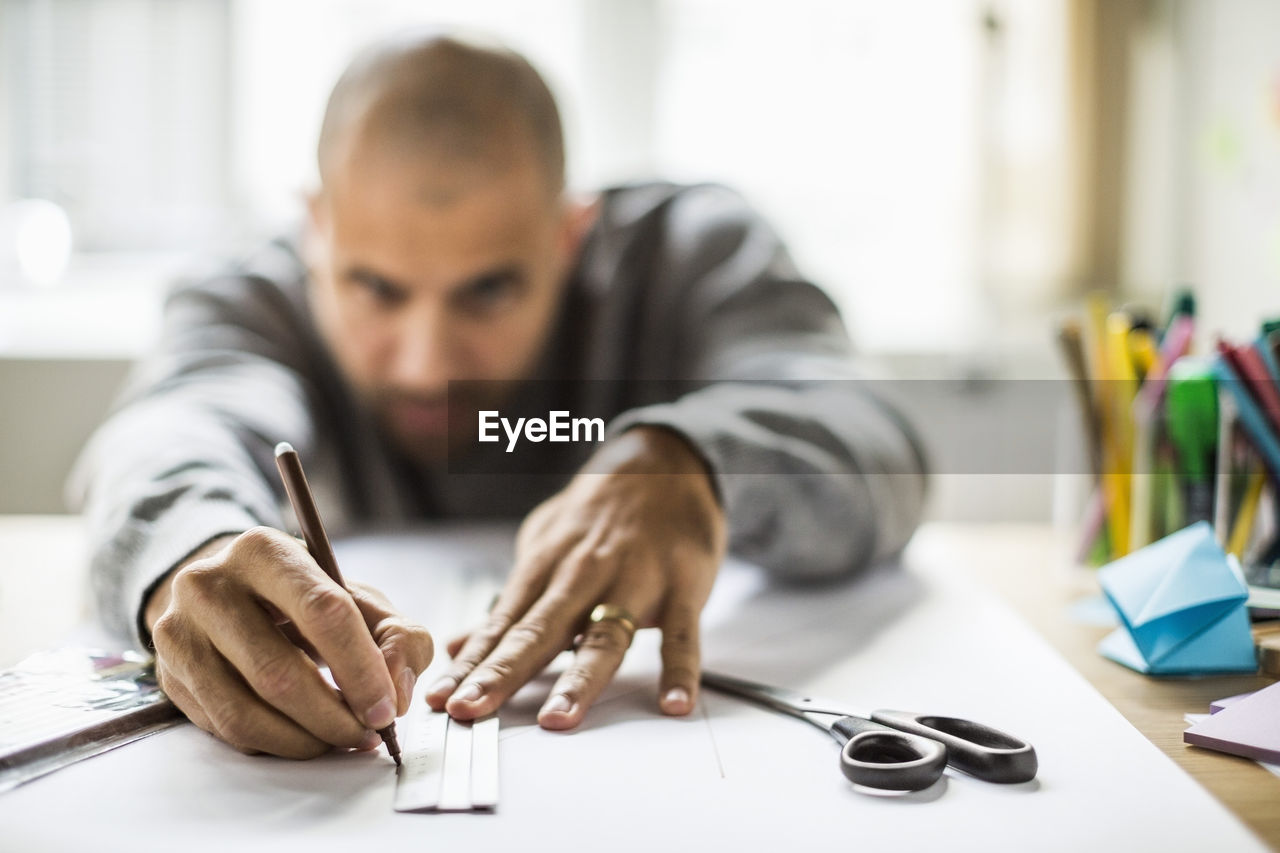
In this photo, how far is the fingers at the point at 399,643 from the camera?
1.42ft

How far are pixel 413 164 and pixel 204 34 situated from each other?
1.40 metres

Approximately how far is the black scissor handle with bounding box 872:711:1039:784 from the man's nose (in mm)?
504

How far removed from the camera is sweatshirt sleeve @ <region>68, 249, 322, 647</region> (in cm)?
57

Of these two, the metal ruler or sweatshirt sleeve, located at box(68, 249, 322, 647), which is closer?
the metal ruler

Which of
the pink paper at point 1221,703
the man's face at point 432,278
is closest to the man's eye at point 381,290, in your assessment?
the man's face at point 432,278

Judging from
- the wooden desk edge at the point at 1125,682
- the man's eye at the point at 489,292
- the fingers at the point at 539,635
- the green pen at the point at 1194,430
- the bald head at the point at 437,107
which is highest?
the bald head at the point at 437,107

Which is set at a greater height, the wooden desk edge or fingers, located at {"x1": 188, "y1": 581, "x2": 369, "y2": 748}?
fingers, located at {"x1": 188, "y1": 581, "x2": 369, "y2": 748}

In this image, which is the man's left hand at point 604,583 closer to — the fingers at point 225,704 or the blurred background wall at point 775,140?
the fingers at point 225,704

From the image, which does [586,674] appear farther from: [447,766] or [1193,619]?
[1193,619]

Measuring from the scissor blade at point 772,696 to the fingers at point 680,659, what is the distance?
1 cm

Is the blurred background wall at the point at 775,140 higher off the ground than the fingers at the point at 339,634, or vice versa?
the blurred background wall at the point at 775,140

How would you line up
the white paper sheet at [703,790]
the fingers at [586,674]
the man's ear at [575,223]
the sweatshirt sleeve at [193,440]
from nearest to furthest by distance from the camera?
the white paper sheet at [703,790] < the fingers at [586,674] < the sweatshirt sleeve at [193,440] < the man's ear at [575,223]

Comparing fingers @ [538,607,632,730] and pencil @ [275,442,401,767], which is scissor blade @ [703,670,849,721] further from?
pencil @ [275,442,401,767]

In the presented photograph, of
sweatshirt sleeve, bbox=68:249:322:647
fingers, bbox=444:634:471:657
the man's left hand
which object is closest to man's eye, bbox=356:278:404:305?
sweatshirt sleeve, bbox=68:249:322:647
